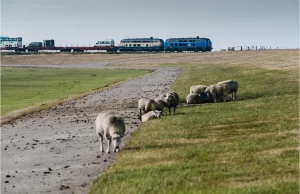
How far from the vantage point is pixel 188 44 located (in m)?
161

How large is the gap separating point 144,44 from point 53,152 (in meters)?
151

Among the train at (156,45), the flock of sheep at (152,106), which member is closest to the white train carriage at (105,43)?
the train at (156,45)

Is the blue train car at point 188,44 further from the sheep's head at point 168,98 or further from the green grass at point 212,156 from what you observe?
the green grass at point 212,156

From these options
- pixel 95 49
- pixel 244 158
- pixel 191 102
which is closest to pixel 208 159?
pixel 244 158

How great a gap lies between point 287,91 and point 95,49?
148404 millimetres

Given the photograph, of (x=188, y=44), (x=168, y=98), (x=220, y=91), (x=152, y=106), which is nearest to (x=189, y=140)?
(x=152, y=106)

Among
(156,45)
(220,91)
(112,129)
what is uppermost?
(156,45)

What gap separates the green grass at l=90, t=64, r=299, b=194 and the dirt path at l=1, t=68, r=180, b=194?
3.09 feet

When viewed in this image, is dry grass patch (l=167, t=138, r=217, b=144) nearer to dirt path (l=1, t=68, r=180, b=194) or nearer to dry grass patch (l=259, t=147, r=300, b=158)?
dirt path (l=1, t=68, r=180, b=194)

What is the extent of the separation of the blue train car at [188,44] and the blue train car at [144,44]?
2848 millimetres

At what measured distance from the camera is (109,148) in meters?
19.0

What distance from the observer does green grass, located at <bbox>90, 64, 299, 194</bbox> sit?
13.1 metres

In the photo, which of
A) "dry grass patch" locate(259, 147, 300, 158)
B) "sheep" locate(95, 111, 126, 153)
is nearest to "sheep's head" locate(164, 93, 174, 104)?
"sheep" locate(95, 111, 126, 153)

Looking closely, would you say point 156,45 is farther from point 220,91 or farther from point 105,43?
point 220,91
